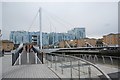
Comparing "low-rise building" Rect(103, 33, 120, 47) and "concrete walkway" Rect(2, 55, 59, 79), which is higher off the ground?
"low-rise building" Rect(103, 33, 120, 47)

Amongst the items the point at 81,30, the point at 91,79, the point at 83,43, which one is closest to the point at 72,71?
the point at 91,79

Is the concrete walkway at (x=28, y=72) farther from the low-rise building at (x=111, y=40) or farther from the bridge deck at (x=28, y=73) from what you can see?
the low-rise building at (x=111, y=40)

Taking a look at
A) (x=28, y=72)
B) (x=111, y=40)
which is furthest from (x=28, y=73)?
(x=111, y=40)

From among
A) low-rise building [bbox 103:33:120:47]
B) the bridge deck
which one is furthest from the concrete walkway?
low-rise building [bbox 103:33:120:47]

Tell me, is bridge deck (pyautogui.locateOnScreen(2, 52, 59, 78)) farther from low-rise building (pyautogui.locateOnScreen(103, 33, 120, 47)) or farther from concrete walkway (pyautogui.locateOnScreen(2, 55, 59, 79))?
low-rise building (pyautogui.locateOnScreen(103, 33, 120, 47))

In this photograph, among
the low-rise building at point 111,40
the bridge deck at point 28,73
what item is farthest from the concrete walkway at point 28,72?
the low-rise building at point 111,40

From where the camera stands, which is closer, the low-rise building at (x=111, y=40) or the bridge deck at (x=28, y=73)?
the bridge deck at (x=28, y=73)

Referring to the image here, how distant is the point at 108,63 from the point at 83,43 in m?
49.7

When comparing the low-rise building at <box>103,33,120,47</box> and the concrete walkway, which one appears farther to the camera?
the low-rise building at <box>103,33,120,47</box>

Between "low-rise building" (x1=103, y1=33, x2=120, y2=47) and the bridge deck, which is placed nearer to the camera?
the bridge deck

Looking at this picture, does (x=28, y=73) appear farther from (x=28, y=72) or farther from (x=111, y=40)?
(x=111, y=40)

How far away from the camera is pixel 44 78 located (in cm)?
797

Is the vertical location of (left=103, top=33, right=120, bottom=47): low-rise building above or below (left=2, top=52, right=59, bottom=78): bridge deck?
above

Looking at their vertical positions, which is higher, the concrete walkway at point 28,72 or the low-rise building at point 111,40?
the low-rise building at point 111,40
